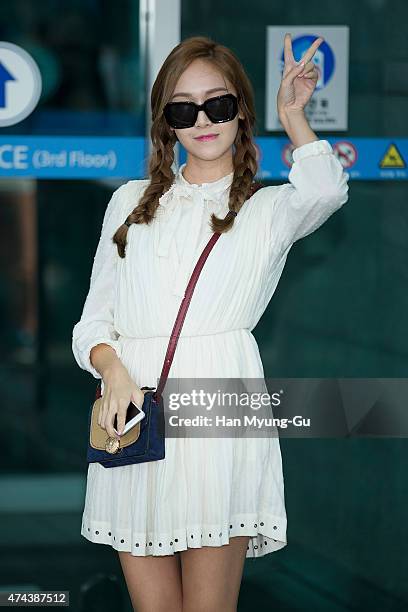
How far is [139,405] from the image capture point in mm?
2627

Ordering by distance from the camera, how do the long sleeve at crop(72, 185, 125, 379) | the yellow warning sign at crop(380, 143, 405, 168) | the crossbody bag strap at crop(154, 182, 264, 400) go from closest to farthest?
the crossbody bag strap at crop(154, 182, 264, 400) < the long sleeve at crop(72, 185, 125, 379) < the yellow warning sign at crop(380, 143, 405, 168)

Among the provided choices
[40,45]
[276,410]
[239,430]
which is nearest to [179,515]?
[239,430]

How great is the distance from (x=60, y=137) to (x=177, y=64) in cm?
179

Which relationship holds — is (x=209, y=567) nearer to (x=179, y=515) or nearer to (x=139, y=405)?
(x=179, y=515)

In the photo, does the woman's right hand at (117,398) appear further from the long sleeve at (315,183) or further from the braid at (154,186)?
the long sleeve at (315,183)

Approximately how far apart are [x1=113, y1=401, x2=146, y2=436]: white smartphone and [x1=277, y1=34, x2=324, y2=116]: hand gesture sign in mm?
811

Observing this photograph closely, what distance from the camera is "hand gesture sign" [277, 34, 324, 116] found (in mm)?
2607

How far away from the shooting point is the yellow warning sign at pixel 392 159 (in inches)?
178

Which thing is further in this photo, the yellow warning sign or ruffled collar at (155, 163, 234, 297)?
the yellow warning sign

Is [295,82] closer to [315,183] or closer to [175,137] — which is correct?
[315,183]

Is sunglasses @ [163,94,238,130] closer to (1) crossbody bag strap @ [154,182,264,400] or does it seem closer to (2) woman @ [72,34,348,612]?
(2) woman @ [72,34,348,612]

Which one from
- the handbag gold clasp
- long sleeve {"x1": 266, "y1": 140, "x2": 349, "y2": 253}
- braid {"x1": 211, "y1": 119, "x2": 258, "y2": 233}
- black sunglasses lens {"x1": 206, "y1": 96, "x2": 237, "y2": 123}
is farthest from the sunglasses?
the handbag gold clasp

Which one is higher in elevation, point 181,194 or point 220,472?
point 181,194

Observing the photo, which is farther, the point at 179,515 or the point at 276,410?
the point at 276,410
